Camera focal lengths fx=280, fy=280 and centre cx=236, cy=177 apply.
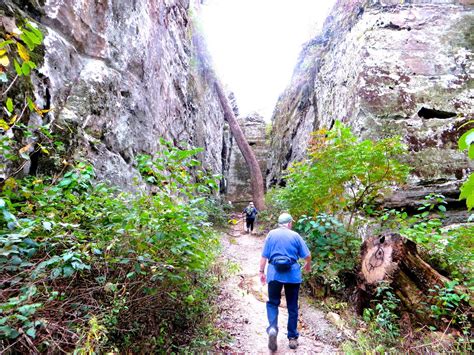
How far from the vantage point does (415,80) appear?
672 cm

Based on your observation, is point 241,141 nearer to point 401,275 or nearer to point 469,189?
point 401,275

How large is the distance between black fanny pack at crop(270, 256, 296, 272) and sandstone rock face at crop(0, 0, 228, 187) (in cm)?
287

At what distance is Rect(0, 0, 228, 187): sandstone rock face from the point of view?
12.6 feet

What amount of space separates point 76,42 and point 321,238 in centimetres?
515

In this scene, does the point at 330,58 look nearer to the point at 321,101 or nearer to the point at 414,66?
the point at 321,101

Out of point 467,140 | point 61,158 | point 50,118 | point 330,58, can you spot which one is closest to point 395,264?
point 467,140

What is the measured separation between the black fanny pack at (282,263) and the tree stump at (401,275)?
129 centimetres

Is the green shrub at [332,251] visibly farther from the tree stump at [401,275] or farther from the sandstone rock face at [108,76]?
the sandstone rock face at [108,76]

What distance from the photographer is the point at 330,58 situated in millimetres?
9664

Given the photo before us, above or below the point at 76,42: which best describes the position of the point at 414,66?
above

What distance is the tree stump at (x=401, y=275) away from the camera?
11.0 feet

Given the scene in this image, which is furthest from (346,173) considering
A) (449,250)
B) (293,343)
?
(293,343)

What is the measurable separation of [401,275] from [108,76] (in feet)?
17.8

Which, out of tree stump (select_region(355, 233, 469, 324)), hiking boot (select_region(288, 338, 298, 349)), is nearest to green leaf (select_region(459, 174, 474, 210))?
tree stump (select_region(355, 233, 469, 324))
